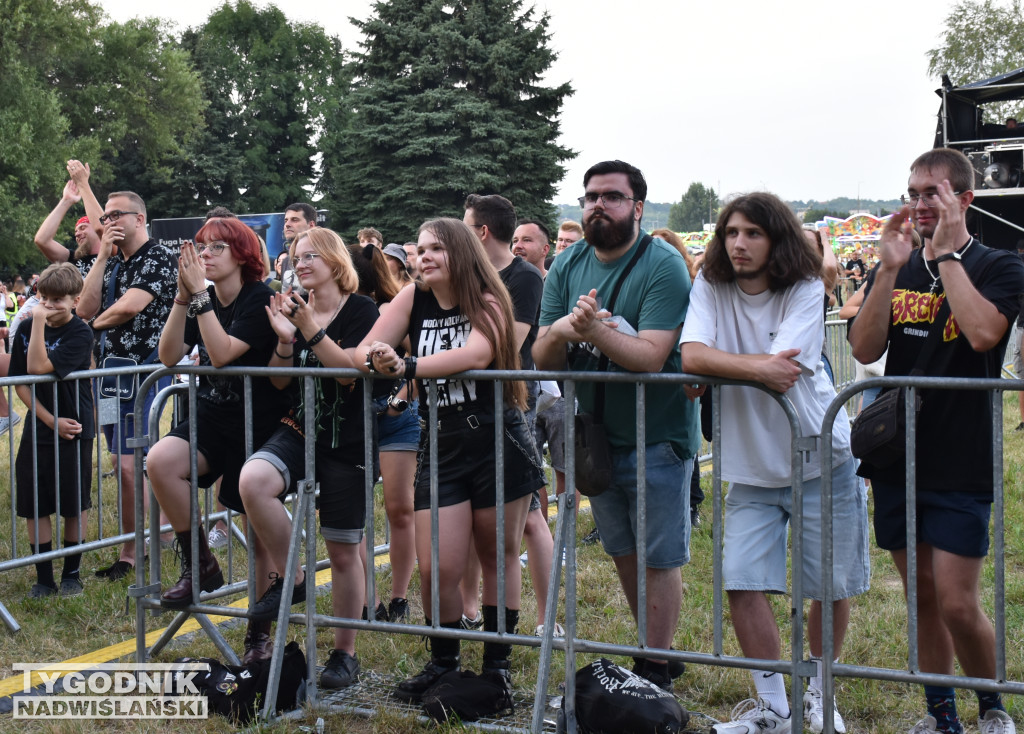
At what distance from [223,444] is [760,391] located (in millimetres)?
2466

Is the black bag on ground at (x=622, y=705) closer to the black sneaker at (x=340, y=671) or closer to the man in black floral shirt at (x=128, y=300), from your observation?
the black sneaker at (x=340, y=671)

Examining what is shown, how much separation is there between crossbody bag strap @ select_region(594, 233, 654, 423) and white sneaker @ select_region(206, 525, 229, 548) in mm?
3906

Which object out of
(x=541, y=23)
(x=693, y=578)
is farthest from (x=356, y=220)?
(x=693, y=578)

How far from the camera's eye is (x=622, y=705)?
11.8ft

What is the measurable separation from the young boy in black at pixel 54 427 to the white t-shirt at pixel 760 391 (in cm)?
394

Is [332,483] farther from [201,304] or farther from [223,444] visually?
[201,304]

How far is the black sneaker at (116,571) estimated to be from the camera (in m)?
6.09

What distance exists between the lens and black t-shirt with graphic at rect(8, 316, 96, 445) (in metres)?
5.81

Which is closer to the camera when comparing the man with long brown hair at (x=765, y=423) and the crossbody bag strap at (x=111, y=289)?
the man with long brown hair at (x=765, y=423)

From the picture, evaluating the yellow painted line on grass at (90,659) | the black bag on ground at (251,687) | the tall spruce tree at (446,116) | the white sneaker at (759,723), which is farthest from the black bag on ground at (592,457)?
the tall spruce tree at (446,116)

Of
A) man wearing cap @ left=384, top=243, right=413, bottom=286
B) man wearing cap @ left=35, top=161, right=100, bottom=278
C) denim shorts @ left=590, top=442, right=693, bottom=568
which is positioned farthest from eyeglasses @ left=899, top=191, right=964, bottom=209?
man wearing cap @ left=35, top=161, right=100, bottom=278

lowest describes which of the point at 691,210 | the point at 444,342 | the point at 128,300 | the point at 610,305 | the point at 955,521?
the point at 955,521

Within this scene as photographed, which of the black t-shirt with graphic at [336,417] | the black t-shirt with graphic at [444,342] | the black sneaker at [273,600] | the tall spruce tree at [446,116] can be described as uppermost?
the tall spruce tree at [446,116]

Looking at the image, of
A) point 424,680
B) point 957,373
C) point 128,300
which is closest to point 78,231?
point 128,300
